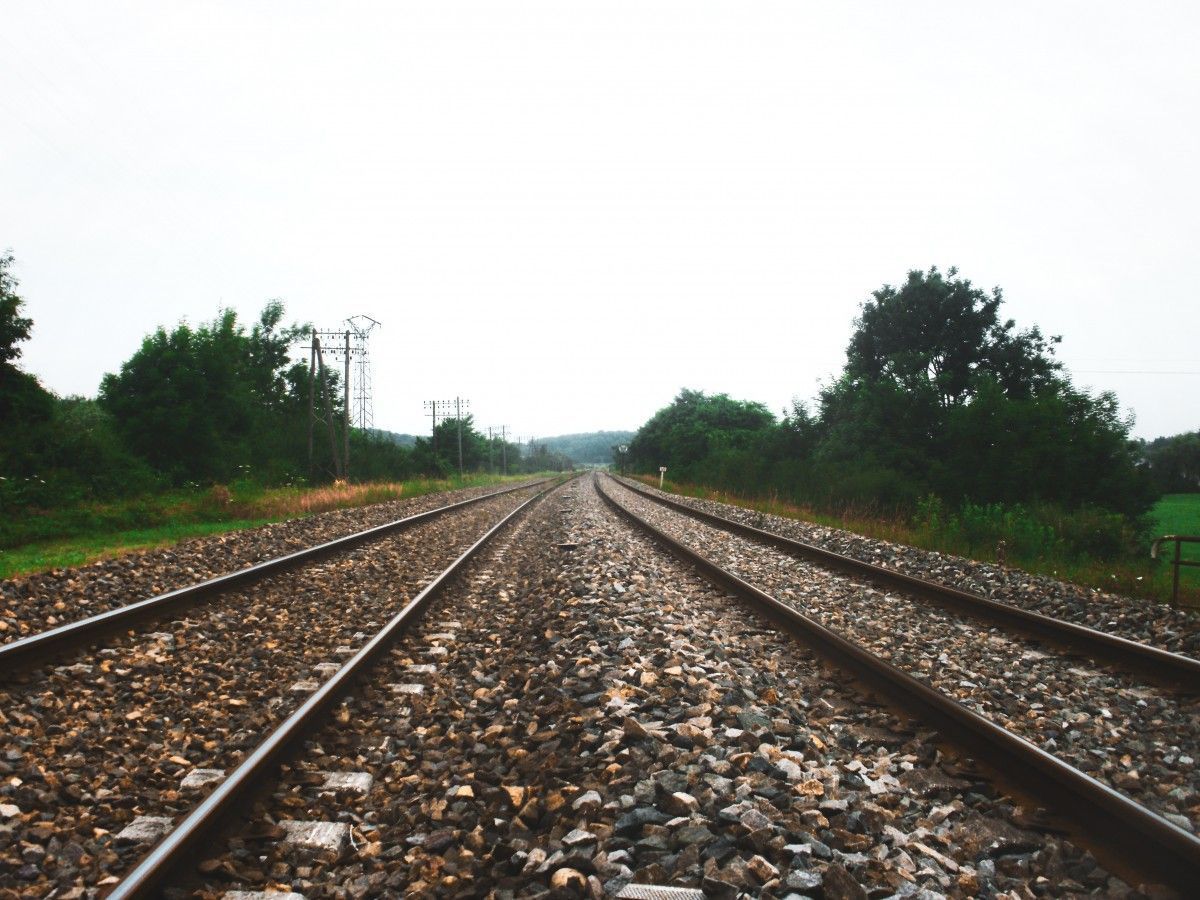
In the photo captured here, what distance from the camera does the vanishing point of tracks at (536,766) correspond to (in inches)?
96.2

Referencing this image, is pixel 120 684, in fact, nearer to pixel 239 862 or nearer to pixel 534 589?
pixel 239 862

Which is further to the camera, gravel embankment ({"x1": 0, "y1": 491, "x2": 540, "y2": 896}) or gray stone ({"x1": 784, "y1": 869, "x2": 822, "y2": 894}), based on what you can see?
gravel embankment ({"x1": 0, "y1": 491, "x2": 540, "y2": 896})

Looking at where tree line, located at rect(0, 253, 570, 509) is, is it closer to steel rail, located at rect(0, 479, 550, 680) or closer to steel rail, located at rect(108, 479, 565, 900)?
steel rail, located at rect(0, 479, 550, 680)

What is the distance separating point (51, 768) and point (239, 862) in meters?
1.51

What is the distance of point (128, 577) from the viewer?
777cm

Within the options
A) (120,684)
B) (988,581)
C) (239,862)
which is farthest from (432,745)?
(988,581)

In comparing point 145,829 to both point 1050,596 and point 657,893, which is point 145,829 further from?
point 1050,596

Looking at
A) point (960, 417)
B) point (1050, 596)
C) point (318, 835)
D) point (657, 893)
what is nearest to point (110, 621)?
point (318, 835)

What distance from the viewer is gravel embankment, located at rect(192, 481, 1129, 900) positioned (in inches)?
94.5

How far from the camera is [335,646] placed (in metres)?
5.56

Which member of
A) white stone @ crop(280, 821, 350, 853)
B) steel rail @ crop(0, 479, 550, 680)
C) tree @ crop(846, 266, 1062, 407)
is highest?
tree @ crop(846, 266, 1062, 407)

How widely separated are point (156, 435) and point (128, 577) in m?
21.7

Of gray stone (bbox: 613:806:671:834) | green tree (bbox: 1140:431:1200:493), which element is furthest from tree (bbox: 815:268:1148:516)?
green tree (bbox: 1140:431:1200:493)

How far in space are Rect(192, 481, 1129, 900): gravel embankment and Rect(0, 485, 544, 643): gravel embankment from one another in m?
3.51
